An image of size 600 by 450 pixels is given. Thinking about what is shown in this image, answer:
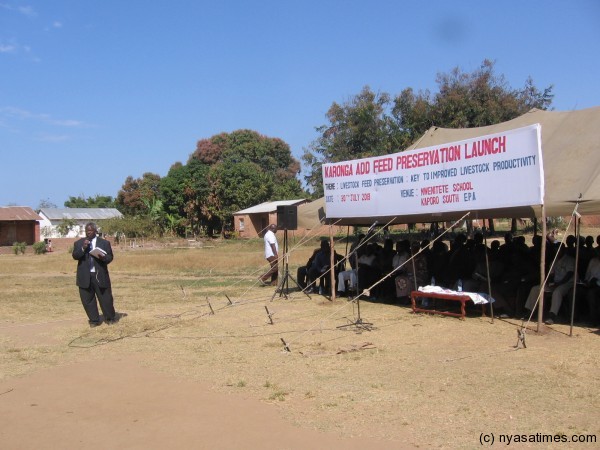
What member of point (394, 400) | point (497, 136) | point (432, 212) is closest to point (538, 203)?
point (497, 136)

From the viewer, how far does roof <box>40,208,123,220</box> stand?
217ft

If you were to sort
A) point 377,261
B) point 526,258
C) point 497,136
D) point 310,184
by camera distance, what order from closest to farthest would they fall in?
point 497,136
point 526,258
point 377,261
point 310,184

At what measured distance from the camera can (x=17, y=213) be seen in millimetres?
49969

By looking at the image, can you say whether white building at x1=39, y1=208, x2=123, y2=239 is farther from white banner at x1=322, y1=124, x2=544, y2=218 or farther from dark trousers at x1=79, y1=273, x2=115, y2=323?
white banner at x1=322, y1=124, x2=544, y2=218

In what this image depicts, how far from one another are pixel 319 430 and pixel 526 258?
7256 mm

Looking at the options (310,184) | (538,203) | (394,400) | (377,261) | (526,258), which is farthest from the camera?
(310,184)

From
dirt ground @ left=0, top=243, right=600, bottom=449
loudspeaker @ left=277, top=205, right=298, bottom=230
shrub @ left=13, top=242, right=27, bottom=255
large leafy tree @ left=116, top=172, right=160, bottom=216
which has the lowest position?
dirt ground @ left=0, top=243, right=600, bottom=449

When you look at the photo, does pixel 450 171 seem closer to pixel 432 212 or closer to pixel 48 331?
pixel 432 212

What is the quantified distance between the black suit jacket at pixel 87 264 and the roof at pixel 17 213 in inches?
1681

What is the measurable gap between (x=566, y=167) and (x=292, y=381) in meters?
5.78

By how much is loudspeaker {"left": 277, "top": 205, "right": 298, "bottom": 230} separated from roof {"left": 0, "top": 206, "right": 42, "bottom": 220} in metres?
41.0

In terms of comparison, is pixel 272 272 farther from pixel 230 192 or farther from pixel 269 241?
pixel 230 192

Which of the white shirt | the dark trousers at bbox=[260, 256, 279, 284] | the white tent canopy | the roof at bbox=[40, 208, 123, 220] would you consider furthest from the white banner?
the roof at bbox=[40, 208, 123, 220]

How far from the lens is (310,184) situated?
43219 millimetres
